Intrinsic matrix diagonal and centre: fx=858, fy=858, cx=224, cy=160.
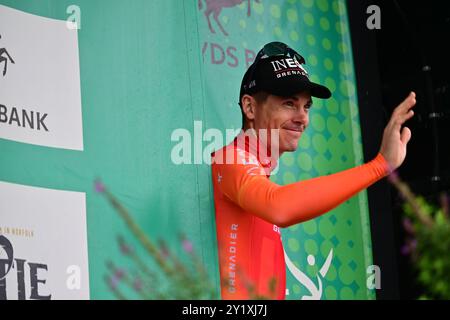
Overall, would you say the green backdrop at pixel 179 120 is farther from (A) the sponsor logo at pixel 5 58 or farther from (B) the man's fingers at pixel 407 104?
(B) the man's fingers at pixel 407 104

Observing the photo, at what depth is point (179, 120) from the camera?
145 inches

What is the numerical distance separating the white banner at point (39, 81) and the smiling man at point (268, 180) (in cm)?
61

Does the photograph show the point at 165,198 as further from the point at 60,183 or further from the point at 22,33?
the point at 22,33

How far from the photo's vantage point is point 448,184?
457 cm

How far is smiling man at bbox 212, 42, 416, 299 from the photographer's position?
286 centimetres

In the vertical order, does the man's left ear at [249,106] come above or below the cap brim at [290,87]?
below

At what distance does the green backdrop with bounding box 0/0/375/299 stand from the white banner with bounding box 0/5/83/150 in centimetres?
→ 4

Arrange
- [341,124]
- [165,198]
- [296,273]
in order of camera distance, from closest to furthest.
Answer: [165,198] → [296,273] → [341,124]

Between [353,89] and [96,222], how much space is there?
1.74 m

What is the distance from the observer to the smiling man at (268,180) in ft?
9.38

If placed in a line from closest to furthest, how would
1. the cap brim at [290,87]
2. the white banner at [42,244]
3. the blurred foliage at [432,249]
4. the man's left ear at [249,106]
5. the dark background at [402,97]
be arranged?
the blurred foliage at [432,249], the white banner at [42,244], the cap brim at [290,87], the man's left ear at [249,106], the dark background at [402,97]

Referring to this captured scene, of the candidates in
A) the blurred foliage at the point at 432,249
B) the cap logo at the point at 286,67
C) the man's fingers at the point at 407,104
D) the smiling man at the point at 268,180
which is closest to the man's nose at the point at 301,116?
the smiling man at the point at 268,180

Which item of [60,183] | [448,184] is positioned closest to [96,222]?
[60,183]

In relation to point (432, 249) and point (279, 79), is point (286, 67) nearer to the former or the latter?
point (279, 79)
